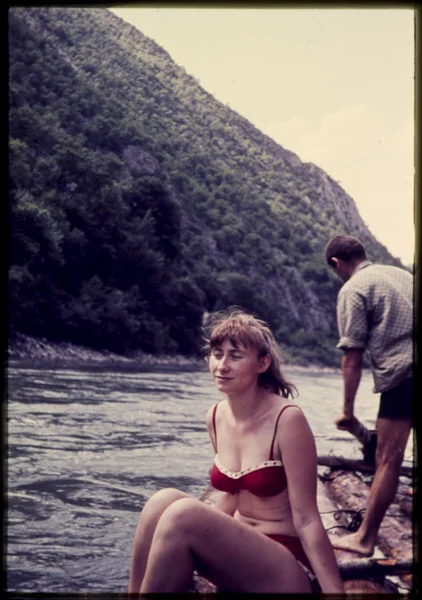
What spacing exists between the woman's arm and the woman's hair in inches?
7.4

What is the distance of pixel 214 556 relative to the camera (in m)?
2.16

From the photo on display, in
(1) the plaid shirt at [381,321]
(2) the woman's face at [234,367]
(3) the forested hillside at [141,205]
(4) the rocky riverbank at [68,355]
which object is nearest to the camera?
(2) the woman's face at [234,367]

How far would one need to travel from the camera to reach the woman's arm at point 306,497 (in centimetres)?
217

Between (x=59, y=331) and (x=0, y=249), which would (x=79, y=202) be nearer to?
(x=59, y=331)

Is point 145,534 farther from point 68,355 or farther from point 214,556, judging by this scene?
point 68,355

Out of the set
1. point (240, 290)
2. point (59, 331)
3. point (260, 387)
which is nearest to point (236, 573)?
point (260, 387)

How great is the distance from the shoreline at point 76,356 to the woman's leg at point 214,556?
21.5 meters

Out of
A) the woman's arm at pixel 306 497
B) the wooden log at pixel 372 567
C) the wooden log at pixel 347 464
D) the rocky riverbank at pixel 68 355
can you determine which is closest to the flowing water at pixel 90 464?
the wooden log at pixel 347 464

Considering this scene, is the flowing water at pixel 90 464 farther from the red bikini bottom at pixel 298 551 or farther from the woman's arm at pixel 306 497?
the woman's arm at pixel 306 497

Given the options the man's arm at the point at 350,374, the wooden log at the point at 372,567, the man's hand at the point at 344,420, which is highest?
the man's arm at the point at 350,374

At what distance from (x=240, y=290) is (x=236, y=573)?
147 feet

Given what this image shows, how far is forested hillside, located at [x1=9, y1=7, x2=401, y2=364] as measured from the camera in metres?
33.5

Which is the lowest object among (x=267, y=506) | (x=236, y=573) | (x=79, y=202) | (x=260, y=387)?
(x=236, y=573)

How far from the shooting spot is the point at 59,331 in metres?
30.2
